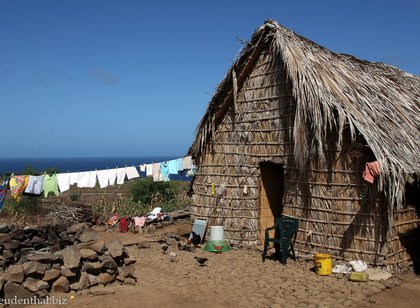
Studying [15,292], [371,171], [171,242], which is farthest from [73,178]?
[371,171]

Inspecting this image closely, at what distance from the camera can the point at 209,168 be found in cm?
1119

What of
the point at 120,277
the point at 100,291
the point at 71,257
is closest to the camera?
the point at 100,291

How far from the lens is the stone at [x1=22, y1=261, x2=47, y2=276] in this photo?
6.41m

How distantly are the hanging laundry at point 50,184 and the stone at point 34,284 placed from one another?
23.0 feet

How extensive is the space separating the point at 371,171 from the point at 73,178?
31.4ft

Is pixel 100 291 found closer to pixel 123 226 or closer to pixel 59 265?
pixel 59 265

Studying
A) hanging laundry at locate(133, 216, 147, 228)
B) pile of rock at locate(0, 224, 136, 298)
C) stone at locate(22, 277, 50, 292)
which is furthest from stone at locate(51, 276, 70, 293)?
hanging laundry at locate(133, 216, 147, 228)

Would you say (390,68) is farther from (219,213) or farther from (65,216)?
(65,216)

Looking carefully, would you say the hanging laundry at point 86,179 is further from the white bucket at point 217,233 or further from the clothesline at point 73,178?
the white bucket at point 217,233

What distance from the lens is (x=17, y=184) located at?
1265cm

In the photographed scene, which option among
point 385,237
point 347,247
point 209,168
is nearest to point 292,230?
point 347,247

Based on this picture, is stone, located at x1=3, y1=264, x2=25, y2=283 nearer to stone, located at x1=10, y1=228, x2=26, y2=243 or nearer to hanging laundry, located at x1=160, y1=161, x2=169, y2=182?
stone, located at x1=10, y1=228, x2=26, y2=243

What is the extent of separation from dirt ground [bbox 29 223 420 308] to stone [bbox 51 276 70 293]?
17 centimetres

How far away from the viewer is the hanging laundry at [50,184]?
1301 centimetres
